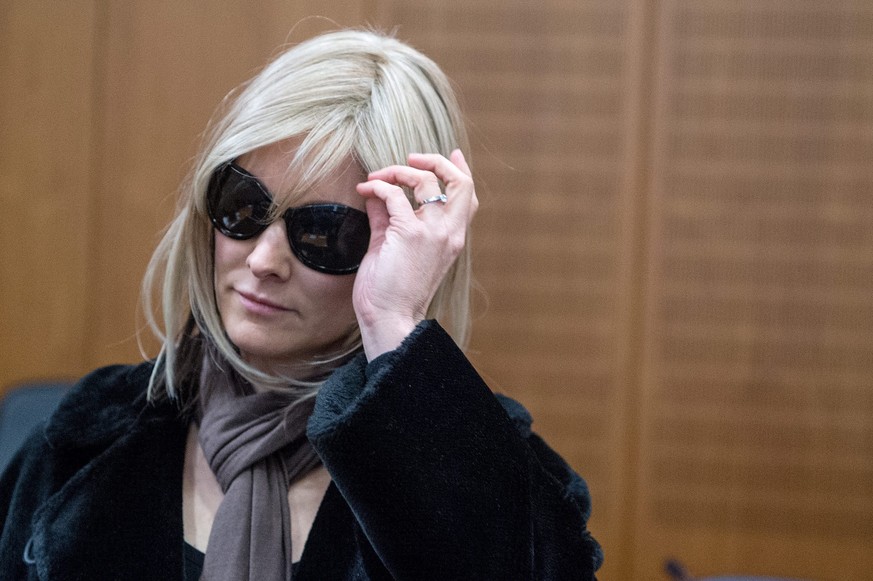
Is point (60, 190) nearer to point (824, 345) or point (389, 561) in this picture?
point (389, 561)

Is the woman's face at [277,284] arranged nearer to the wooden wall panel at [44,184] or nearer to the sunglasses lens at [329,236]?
the sunglasses lens at [329,236]

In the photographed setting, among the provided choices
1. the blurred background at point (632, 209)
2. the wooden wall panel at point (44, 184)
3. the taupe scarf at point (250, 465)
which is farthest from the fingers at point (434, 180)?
the wooden wall panel at point (44, 184)

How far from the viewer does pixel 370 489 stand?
0.86m

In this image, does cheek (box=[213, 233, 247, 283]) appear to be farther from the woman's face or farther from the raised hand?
the raised hand

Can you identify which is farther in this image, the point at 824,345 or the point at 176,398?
the point at 824,345

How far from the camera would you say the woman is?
88 centimetres

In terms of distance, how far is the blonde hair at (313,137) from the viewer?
38.8 inches

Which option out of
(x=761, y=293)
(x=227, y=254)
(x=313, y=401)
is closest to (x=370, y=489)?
(x=313, y=401)

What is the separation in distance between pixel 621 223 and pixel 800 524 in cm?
88

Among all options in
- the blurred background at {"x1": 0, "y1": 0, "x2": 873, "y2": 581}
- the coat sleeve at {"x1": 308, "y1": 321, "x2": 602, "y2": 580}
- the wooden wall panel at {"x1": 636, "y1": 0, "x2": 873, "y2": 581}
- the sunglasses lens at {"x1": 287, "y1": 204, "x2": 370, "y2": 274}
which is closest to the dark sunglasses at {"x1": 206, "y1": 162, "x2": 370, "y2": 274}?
the sunglasses lens at {"x1": 287, "y1": 204, "x2": 370, "y2": 274}

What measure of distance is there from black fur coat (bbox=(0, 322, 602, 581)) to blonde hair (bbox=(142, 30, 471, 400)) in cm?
10

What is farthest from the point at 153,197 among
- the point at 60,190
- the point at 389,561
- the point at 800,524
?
the point at 800,524

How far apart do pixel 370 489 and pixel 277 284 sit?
25cm

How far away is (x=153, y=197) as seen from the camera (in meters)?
2.33
